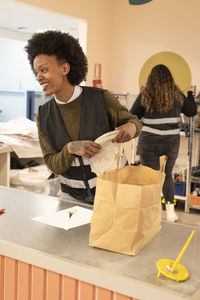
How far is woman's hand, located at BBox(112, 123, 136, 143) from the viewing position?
166 cm

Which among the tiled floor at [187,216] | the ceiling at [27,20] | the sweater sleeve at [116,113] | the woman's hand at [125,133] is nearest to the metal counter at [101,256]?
the woman's hand at [125,133]

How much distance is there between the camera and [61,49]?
1755 millimetres

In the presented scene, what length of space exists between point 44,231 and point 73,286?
0.29m

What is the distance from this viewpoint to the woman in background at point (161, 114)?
3.42 m

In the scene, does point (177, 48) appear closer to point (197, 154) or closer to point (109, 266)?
point (197, 154)

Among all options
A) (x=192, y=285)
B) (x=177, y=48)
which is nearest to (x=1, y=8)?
(x=177, y=48)

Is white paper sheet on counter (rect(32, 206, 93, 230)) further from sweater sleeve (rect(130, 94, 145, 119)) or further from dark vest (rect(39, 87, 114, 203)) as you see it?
sweater sleeve (rect(130, 94, 145, 119))

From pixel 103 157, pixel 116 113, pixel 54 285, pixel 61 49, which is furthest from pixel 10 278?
pixel 61 49

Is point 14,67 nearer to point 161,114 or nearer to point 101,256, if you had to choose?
point 161,114

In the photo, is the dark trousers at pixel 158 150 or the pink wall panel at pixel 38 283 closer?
the pink wall panel at pixel 38 283

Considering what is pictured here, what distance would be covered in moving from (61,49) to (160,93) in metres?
1.79

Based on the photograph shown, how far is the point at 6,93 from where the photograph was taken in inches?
325

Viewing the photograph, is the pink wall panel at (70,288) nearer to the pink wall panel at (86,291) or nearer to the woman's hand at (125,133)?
the pink wall panel at (86,291)

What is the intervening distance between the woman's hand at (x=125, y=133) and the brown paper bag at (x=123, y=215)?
0.51 meters
